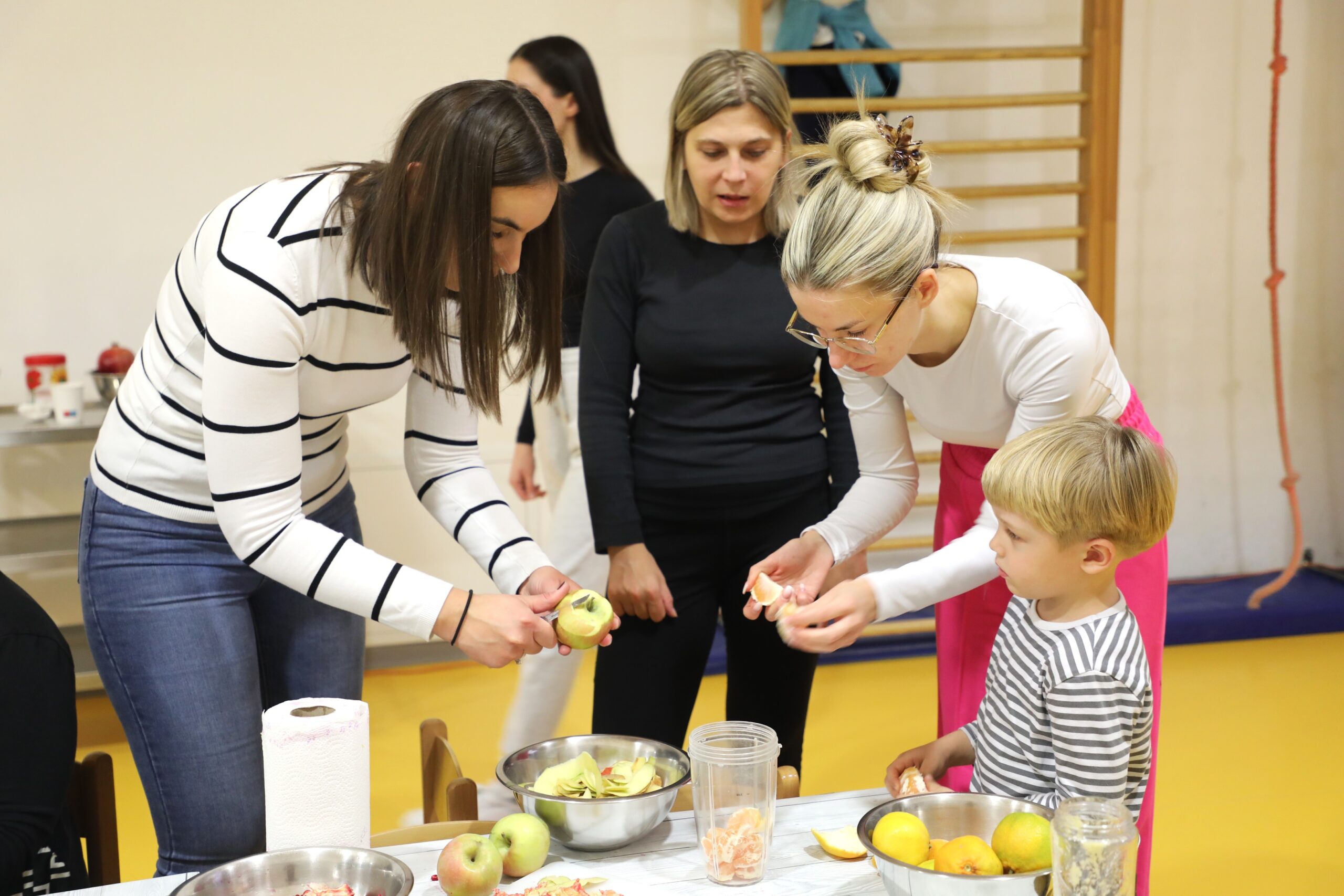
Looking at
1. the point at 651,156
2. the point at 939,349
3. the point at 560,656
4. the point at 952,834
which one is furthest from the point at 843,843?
the point at 651,156

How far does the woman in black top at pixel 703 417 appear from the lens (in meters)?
1.93

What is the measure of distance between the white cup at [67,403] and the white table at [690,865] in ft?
7.67

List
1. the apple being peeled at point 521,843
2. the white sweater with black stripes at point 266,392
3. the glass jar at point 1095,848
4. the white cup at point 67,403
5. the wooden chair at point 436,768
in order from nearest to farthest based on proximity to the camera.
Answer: the glass jar at point 1095,848
the apple being peeled at point 521,843
the white sweater with black stripes at point 266,392
the wooden chair at point 436,768
the white cup at point 67,403

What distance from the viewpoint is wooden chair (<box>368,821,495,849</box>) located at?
1365 mm

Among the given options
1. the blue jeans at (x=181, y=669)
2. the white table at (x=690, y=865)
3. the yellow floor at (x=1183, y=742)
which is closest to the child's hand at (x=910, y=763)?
the white table at (x=690, y=865)

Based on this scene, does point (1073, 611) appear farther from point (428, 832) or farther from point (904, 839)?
point (428, 832)

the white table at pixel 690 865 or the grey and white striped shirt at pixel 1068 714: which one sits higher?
the grey and white striped shirt at pixel 1068 714

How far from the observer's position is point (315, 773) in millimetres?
1182

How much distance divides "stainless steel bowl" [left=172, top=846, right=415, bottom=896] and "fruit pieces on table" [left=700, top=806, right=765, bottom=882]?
0.30 meters

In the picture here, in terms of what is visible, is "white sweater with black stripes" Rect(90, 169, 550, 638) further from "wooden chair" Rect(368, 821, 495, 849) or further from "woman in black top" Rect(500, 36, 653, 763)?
"woman in black top" Rect(500, 36, 653, 763)

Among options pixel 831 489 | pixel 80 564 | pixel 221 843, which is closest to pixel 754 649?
pixel 831 489

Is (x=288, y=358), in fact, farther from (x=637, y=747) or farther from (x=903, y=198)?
(x=903, y=198)

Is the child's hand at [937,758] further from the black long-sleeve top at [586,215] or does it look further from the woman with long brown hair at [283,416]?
the black long-sleeve top at [586,215]

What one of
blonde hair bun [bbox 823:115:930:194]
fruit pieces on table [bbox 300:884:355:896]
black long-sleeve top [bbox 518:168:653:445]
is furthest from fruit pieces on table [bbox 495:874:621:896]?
black long-sleeve top [bbox 518:168:653:445]
